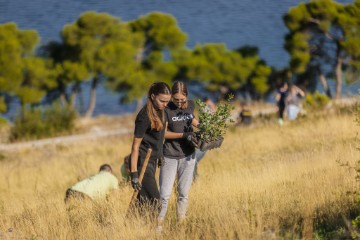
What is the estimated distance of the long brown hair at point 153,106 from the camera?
22.5 ft

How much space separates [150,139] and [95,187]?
2.42m

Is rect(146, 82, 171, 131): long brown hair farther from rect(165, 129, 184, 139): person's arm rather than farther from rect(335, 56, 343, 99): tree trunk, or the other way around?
rect(335, 56, 343, 99): tree trunk

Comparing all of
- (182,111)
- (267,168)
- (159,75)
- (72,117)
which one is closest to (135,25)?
(159,75)

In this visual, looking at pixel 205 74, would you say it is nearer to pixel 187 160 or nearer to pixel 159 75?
pixel 159 75

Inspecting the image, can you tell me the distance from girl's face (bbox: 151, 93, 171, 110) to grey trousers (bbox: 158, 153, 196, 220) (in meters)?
0.55

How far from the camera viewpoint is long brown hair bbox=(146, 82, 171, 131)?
685 cm

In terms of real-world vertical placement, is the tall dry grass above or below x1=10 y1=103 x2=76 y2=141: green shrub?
above

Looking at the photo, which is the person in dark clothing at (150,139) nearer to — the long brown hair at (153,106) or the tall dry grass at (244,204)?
the long brown hair at (153,106)

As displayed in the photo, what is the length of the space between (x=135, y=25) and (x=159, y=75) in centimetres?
293

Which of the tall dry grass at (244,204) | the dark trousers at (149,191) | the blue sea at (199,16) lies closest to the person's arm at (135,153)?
the dark trousers at (149,191)

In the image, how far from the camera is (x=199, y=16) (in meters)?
57.8

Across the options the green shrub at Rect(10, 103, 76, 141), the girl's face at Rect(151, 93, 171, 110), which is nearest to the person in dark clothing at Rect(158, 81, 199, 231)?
the girl's face at Rect(151, 93, 171, 110)

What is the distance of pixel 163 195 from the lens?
712cm

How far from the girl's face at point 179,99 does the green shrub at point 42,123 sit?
58.7 ft
